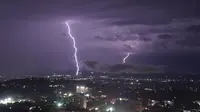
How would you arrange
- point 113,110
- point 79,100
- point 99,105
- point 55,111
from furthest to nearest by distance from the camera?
point 79,100 → point 99,105 → point 113,110 → point 55,111

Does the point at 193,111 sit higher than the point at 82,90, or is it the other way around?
the point at 82,90

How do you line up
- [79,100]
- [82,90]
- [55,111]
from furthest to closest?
[82,90]
[79,100]
[55,111]

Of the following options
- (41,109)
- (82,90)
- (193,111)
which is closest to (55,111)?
(41,109)

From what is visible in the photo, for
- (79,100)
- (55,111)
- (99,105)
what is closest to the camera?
(55,111)

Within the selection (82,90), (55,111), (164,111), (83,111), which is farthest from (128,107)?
(82,90)

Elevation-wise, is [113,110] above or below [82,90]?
below

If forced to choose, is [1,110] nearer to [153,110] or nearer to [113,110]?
[113,110]

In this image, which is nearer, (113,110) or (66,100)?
(113,110)

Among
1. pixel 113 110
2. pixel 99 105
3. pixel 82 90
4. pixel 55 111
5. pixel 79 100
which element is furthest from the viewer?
pixel 82 90

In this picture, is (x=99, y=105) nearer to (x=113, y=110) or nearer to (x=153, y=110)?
(x=113, y=110)
